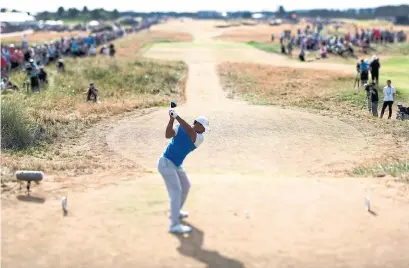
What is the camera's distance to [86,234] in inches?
352

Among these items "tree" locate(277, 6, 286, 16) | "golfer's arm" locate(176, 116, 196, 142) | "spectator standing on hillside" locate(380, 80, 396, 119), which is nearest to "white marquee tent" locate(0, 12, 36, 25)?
"spectator standing on hillside" locate(380, 80, 396, 119)

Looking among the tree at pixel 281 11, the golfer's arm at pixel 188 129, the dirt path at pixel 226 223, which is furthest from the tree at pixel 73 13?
the golfer's arm at pixel 188 129

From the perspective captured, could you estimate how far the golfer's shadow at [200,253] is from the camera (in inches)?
321

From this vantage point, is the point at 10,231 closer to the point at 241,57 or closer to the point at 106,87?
the point at 106,87

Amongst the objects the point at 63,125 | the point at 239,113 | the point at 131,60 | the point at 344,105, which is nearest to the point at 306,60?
the point at 131,60

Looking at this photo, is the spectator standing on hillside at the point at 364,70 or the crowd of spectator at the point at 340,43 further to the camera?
the crowd of spectator at the point at 340,43

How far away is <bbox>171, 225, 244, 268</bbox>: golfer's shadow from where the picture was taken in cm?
816

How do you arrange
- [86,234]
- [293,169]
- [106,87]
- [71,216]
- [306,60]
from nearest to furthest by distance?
[86,234] → [71,216] → [293,169] → [106,87] → [306,60]

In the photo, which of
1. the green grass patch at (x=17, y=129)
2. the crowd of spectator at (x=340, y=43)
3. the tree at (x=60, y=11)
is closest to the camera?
the green grass patch at (x=17, y=129)

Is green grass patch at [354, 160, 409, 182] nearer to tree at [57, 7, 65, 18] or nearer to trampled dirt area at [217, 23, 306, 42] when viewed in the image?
trampled dirt area at [217, 23, 306, 42]

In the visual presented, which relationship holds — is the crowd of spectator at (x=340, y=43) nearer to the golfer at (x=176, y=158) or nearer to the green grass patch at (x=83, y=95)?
the green grass patch at (x=83, y=95)

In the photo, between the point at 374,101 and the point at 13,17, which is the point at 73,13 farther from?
the point at 374,101

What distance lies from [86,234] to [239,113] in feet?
38.8

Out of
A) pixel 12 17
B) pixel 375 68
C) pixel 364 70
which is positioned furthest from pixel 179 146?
pixel 12 17
